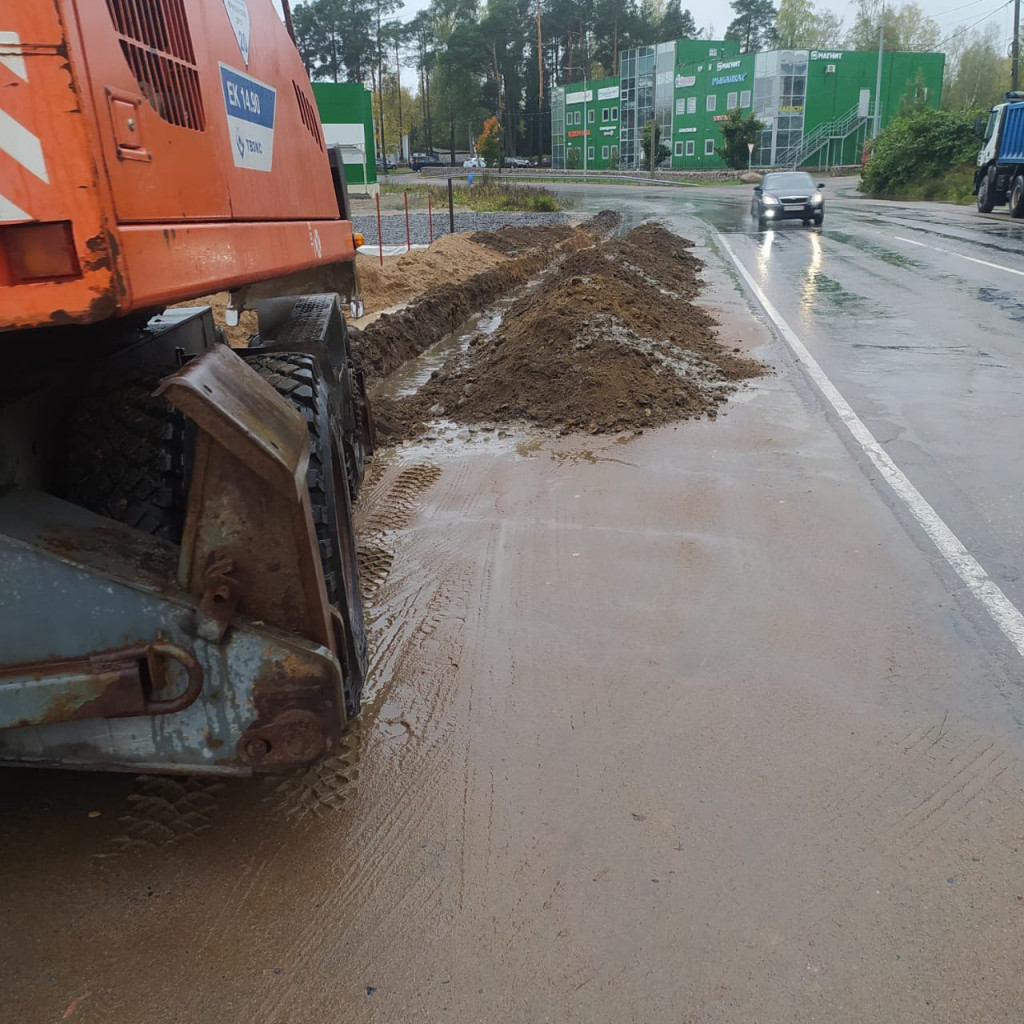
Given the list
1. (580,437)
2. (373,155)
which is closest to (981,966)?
(580,437)

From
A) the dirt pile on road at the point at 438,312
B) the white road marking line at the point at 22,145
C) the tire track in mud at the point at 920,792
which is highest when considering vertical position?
the white road marking line at the point at 22,145

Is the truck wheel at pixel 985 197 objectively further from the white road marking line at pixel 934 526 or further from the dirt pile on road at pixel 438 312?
the white road marking line at pixel 934 526

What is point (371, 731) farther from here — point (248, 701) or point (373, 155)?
point (373, 155)

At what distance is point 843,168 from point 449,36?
157 feet

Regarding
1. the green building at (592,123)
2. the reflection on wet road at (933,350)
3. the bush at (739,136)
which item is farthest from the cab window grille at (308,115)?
the green building at (592,123)

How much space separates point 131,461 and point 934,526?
4.35 meters

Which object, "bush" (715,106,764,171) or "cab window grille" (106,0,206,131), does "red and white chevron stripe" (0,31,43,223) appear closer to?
"cab window grille" (106,0,206,131)

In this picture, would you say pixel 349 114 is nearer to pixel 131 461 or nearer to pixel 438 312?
pixel 438 312

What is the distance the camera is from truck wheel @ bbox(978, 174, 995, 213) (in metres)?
30.5

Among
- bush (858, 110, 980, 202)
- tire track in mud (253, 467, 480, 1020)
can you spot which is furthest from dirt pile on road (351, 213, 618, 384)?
bush (858, 110, 980, 202)

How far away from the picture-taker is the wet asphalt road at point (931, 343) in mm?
5664

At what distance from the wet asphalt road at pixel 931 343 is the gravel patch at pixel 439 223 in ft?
20.4

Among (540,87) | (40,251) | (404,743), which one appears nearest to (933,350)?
(404,743)

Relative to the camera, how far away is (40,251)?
1866mm
